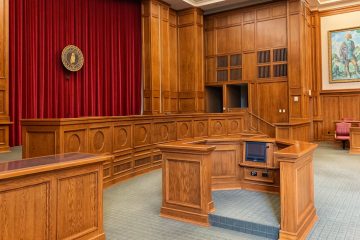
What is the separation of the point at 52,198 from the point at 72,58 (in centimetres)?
568

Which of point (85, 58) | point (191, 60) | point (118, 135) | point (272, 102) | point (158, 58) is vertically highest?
point (191, 60)

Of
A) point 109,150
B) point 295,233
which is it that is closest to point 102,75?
point 109,150

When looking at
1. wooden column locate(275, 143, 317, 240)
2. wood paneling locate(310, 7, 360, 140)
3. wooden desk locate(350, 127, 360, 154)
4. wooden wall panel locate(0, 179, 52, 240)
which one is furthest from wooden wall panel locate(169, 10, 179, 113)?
wooden wall panel locate(0, 179, 52, 240)

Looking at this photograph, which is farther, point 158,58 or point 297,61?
point 158,58

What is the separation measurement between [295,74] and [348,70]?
8.31 feet

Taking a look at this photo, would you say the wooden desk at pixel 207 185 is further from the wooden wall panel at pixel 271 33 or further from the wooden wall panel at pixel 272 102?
the wooden wall panel at pixel 271 33

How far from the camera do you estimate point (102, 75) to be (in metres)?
8.58

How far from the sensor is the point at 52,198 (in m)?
2.56

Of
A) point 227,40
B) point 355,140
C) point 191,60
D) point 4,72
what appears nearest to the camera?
point 4,72

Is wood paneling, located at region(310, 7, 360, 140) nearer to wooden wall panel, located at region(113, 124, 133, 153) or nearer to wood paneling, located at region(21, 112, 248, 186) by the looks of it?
wood paneling, located at region(21, 112, 248, 186)

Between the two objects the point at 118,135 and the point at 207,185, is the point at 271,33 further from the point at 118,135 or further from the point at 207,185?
the point at 207,185

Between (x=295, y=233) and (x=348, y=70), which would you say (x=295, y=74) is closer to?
(x=348, y=70)

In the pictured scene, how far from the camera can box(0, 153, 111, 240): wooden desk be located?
A: 227cm

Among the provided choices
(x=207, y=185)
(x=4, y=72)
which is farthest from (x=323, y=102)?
(x=4, y=72)
